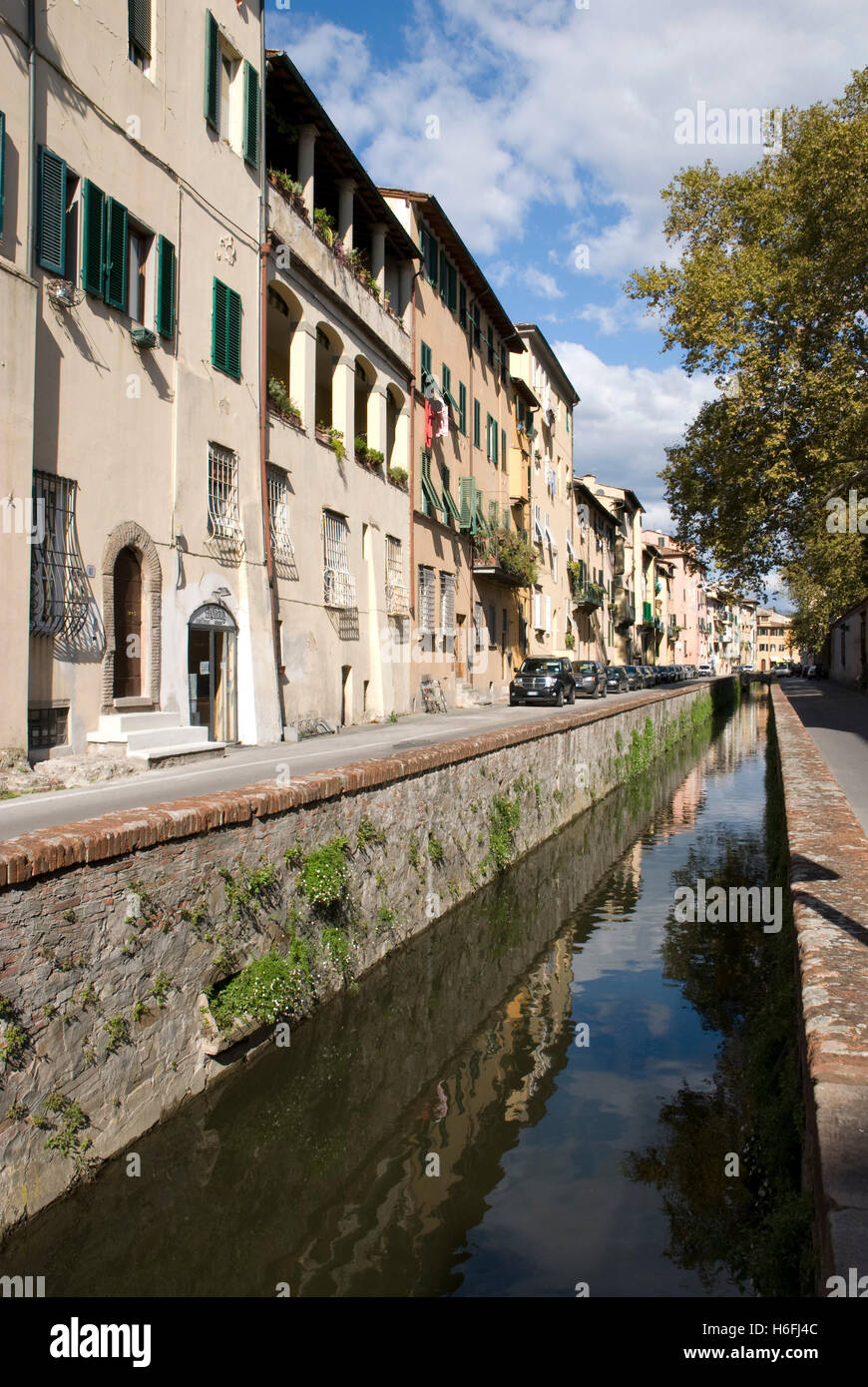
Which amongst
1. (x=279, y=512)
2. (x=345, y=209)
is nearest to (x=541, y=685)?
(x=279, y=512)

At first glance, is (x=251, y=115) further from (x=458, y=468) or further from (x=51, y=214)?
(x=458, y=468)

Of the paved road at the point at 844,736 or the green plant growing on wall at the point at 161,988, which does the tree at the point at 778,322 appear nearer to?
the paved road at the point at 844,736

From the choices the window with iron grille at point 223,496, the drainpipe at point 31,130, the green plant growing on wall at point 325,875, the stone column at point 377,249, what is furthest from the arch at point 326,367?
the green plant growing on wall at point 325,875

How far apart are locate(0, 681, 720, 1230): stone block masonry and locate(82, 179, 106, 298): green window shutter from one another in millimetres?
6783

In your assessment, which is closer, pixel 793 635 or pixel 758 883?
pixel 758 883

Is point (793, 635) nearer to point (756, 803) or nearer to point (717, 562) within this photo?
point (717, 562)

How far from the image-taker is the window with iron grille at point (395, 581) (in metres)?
22.6

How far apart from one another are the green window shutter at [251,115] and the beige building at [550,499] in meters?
22.2

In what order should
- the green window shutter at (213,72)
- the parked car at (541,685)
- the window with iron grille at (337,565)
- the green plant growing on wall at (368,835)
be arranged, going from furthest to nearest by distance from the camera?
1. the parked car at (541,685)
2. the window with iron grille at (337,565)
3. the green window shutter at (213,72)
4. the green plant growing on wall at (368,835)

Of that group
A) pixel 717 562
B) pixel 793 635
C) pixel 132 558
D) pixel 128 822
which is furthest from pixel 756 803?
pixel 793 635

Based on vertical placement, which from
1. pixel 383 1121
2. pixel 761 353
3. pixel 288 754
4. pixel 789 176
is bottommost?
pixel 383 1121

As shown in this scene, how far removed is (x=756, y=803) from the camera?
19.7m

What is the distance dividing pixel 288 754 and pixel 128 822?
8823 mm
